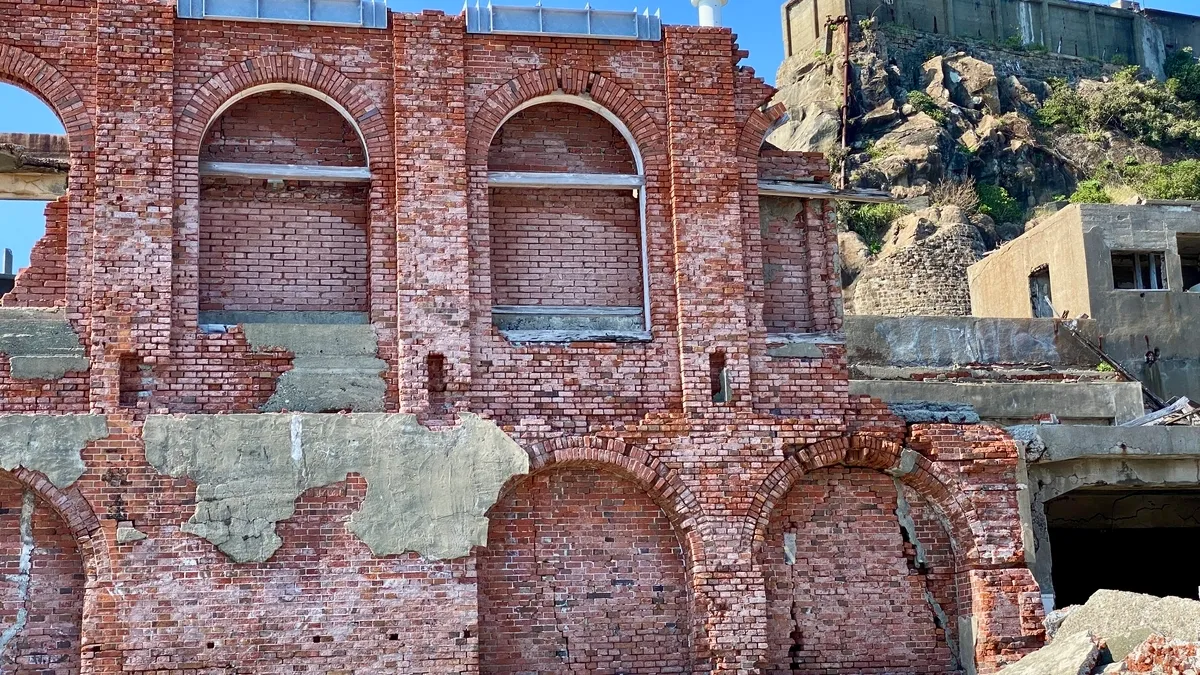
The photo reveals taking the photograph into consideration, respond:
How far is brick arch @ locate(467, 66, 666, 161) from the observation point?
551 inches

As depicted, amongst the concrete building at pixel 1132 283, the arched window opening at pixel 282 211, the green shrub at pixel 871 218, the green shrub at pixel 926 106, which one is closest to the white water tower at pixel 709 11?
the arched window opening at pixel 282 211

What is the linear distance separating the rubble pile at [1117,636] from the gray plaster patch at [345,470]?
490cm

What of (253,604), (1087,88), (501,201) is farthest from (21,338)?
(1087,88)

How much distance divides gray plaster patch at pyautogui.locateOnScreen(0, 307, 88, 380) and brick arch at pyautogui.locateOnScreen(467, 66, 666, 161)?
4133mm

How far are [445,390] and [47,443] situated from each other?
3526 mm

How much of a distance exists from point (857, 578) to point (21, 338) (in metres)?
8.16

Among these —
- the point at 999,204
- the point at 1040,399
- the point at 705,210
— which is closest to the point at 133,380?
the point at 705,210

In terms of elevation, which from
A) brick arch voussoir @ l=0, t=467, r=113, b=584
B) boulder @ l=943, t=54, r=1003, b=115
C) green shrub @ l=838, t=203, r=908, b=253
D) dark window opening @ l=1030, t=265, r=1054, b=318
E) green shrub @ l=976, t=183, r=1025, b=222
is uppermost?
boulder @ l=943, t=54, r=1003, b=115

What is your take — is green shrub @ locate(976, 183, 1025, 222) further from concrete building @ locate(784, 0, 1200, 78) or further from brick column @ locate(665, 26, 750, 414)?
brick column @ locate(665, 26, 750, 414)

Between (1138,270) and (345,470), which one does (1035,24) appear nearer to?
(1138,270)

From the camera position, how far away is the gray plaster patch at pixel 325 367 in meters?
13.1

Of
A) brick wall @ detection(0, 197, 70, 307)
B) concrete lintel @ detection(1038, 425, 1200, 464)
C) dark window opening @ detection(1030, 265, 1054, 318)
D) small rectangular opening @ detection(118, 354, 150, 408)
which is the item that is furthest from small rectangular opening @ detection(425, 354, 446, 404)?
dark window opening @ detection(1030, 265, 1054, 318)

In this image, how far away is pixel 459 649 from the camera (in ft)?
41.6

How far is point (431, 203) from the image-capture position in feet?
44.6
